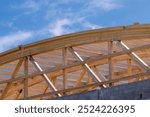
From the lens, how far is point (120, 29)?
80.7 feet

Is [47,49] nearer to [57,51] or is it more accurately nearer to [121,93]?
[57,51]

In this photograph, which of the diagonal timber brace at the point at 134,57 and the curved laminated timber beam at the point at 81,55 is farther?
the curved laminated timber beam at the point at 81,55

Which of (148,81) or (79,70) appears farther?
(79,70)

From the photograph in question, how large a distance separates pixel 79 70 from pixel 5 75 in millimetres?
5681

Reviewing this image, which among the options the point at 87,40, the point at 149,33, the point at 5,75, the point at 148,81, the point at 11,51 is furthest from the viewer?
the point at 5,75

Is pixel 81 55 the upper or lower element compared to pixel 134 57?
upper

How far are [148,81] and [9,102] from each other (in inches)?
295

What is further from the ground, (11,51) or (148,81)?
(11,51)

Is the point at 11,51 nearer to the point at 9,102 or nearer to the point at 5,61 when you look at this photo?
the point at 5,61

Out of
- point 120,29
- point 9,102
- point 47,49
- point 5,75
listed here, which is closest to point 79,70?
point 5,75

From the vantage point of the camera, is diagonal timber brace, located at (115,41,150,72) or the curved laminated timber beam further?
the curved laminated timber beam

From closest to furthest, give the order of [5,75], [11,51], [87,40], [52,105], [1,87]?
[52,105] → [87,40] → [11,51] → [5,75] → [1,87]

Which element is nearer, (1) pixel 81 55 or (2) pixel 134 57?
(2) pixel 134 57

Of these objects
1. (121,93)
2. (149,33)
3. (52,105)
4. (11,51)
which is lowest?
(52,105)
